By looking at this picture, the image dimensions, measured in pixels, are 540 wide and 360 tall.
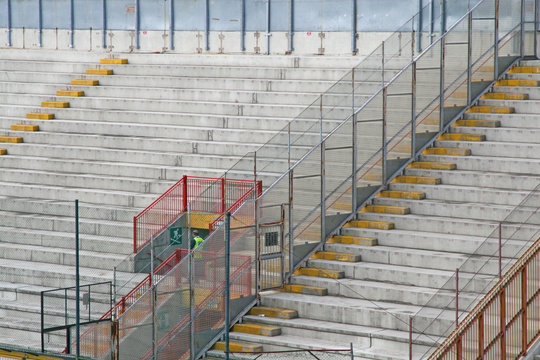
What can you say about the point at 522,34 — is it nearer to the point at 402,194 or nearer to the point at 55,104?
the point at 402,194

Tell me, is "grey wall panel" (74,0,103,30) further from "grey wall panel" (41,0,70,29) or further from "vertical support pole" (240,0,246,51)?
"vertical support pole" (240,0,246,51)

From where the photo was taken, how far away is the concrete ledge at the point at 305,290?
57.7 ft

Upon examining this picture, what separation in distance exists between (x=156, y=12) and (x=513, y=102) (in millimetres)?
12675

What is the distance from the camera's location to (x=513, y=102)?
20422 millimetres

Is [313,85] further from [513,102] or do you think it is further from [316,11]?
[513,102]

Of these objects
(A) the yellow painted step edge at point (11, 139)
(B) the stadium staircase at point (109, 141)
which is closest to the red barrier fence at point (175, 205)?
(B) the stadium staircase at point (109, 141)

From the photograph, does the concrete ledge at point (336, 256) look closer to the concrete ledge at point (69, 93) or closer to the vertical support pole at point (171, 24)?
the concrete ledge at point (69, 93)

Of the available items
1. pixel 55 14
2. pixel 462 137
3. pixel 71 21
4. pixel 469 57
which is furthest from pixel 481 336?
pixel 55 14

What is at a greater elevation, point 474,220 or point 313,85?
point 313,85

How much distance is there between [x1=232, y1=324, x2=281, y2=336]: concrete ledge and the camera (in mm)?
16766

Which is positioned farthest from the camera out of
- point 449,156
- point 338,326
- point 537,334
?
point 449,156

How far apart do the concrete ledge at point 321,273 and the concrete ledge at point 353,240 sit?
860mm

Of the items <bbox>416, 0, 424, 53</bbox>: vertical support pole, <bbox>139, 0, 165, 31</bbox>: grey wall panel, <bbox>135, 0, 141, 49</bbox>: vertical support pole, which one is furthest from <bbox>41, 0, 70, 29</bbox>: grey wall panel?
<bbox>416, 0, 424, 53</bbox>: vertical support pole

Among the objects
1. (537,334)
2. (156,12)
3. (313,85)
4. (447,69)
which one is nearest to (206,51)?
(156,12)
